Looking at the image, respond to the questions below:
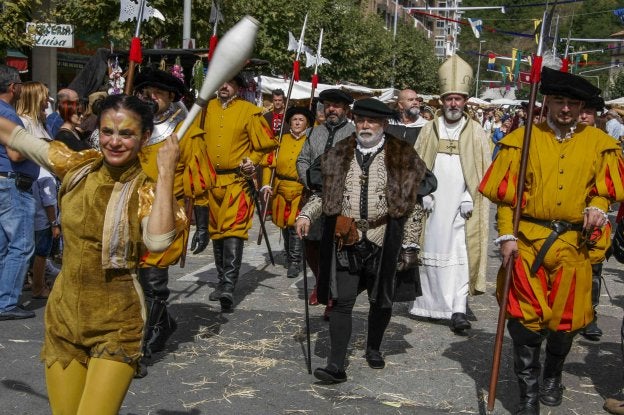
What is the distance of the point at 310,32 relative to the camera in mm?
31016

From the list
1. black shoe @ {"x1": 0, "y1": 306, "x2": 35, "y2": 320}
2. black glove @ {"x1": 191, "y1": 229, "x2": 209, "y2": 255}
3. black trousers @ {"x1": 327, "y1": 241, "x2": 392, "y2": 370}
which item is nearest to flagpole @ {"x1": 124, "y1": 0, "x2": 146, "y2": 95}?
black trousers @ {"x1": 327, "y1": 241, "x2": 392, "y2": 370}

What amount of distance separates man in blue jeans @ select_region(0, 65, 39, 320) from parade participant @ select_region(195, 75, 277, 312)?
1625 millimetres

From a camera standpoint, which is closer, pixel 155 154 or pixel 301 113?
pixel 155 154

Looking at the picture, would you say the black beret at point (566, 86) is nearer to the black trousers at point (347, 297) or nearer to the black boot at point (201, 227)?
the black trousers at point (347, 297)

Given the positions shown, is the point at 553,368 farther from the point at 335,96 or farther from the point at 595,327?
the point at 335,96

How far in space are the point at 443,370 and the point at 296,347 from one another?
116 cm

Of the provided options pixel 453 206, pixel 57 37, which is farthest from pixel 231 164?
pixel 57 37

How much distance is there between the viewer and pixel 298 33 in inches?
1085

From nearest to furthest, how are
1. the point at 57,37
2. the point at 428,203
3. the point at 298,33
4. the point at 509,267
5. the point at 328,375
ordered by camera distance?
the point at 509,267 → the point at 328,375 → the point at 428,203 → the point at 57,37 → the point at 298,33

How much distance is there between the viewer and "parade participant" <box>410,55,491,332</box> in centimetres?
796

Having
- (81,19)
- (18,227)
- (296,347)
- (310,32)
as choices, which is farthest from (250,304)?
(310,32)

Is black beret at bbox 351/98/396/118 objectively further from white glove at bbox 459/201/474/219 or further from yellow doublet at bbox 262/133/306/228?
yellow doublet at bbox 262/133/306/228

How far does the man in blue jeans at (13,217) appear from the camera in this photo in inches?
294

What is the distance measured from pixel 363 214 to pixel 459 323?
77.6 inches
